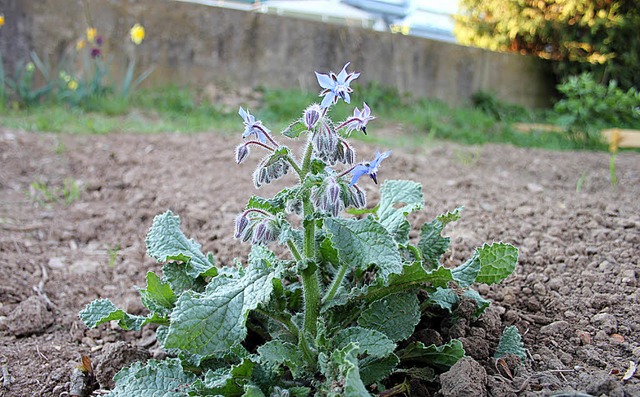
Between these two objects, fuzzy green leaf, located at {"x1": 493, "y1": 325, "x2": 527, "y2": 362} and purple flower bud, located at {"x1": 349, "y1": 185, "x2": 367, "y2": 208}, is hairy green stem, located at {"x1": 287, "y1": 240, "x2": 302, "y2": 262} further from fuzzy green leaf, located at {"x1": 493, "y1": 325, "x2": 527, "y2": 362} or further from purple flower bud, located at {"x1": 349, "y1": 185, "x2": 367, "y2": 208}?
fuzzy green leaf, located at {"x1": 493, "y1": 325, "x2": 527, "y2": 362}

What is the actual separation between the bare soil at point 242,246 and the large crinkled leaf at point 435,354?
64mm

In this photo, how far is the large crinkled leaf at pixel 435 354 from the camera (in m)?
1.49

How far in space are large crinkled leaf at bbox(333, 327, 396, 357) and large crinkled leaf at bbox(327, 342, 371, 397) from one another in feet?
0.25

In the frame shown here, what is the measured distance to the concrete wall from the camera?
20.5ft

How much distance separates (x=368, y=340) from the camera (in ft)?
4.60

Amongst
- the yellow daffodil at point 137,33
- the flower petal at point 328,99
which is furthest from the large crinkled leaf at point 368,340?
the yellow daffodil at point 137,33

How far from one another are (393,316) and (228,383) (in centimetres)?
45

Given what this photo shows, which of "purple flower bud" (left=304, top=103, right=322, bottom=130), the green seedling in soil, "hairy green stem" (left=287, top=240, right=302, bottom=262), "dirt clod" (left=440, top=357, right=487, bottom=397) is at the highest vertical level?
"purple flower bud" (left=304, top=103, right=322, bottom=130)

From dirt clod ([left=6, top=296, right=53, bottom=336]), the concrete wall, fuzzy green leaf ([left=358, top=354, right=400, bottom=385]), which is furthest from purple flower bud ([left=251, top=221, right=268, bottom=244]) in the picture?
the concrete wall

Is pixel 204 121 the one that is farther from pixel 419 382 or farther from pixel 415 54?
pixel 419 382

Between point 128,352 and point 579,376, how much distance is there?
50.1 inches

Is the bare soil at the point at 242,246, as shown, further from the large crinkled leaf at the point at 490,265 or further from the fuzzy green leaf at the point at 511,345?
the large crinkled leaf at the point at 490,265

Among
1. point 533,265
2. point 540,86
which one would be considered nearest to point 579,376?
point 533,265

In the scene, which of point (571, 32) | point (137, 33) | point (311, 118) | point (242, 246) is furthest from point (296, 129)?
point (571, 32)
